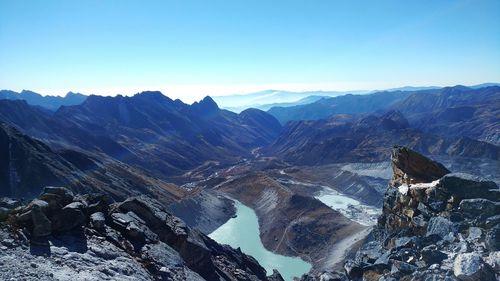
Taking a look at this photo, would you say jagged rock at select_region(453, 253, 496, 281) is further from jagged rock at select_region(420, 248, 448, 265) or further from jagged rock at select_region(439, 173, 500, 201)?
jagged rock at select_region(439, 173, 500, 201)

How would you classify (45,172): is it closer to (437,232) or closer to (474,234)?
(437,232)

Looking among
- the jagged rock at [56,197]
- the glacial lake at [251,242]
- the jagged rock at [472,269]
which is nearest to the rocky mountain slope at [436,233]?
the jagged rock at [472,269]

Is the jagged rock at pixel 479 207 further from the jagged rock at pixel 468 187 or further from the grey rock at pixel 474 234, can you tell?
the grey rock at pixel 474 234

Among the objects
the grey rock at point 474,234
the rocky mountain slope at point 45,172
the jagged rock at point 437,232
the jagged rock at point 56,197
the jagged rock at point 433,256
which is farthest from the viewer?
the rocky mountain slope at point 45,172

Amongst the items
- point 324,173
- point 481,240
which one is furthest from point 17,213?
Answer: point 324,173

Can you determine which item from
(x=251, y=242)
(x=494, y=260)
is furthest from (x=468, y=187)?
(x=251, y=242)

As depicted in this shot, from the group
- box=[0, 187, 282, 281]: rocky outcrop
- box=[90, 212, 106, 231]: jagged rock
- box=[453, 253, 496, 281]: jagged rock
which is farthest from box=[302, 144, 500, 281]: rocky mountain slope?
box=[90, 212, 106, 231]: jagged rock
